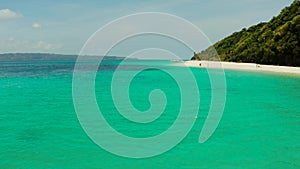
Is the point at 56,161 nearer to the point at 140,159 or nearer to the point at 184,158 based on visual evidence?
the point at 140,159

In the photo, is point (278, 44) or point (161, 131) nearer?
point (161, 131)

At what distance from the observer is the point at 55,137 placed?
10.2m

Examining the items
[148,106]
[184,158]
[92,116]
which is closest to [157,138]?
[184,158]

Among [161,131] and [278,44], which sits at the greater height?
[161,131]

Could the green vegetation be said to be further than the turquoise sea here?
Yes

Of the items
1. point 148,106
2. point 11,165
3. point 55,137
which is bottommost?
point 148,106

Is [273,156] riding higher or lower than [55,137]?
higher

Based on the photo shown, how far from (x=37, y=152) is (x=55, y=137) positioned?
5.05ft

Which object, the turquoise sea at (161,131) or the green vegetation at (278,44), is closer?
the turquoise sea at (161,131)

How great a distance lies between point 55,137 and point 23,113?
5173 mm

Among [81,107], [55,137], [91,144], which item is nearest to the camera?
[91,144]

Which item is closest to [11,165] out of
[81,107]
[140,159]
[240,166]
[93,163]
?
[93,163]

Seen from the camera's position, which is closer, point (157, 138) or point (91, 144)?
point (91, 144)

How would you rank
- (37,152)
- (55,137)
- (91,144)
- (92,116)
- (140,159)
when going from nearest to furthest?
(140,159) < (37,152) < (91,144) < (55,137) < (92,116)
